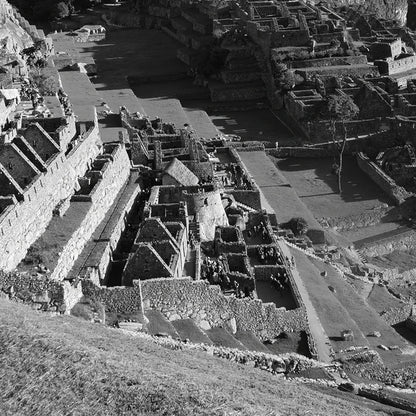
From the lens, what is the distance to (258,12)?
3270 inches

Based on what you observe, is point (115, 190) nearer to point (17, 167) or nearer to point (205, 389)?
point (17, 167)

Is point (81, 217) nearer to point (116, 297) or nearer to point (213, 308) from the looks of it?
point (213, 308)

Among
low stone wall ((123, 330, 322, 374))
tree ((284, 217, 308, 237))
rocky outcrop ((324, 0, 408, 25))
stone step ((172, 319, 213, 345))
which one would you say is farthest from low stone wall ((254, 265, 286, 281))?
rocky outcrop ((324, 0, 408, 25))

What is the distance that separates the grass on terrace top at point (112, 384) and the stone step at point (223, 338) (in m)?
6.95

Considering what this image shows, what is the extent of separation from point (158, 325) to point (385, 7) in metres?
95.9

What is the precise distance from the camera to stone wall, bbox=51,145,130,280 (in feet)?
96.0

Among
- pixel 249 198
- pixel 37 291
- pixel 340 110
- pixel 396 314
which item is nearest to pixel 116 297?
pixel 37 291

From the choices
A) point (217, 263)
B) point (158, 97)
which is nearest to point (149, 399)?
point (217, 263)

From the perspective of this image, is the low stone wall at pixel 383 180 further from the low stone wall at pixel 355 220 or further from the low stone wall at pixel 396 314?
the low stone wall at pixel 396 314

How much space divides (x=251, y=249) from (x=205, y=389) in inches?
746

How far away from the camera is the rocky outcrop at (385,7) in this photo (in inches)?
4402

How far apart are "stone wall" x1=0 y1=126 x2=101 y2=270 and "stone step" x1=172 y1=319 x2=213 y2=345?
18.4 feet

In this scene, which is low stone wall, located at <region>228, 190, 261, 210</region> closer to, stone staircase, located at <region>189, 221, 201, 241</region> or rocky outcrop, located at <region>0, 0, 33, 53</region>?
stone staircase, located at <region>189, 221, 201, 241</region>

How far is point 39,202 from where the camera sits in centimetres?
3203
